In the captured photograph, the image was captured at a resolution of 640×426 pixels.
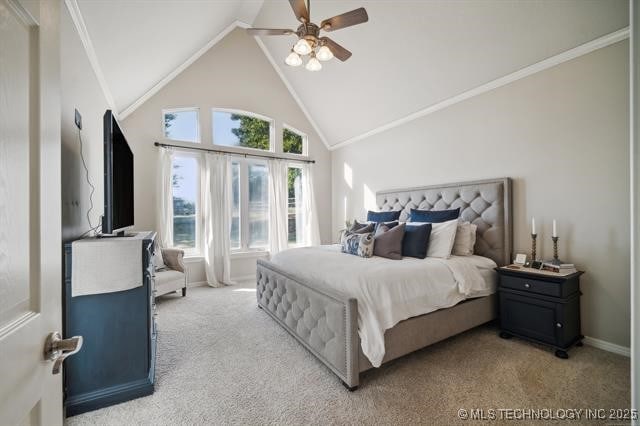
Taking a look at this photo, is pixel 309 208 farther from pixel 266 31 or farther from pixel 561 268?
pixel 561 268

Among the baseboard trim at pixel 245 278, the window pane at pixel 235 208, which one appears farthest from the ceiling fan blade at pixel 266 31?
the baseboard trim at pixel 245 278

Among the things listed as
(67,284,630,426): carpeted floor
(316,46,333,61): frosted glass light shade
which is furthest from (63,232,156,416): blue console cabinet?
(316,46,333,61): frosted glass light shade

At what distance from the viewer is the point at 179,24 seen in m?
3.19

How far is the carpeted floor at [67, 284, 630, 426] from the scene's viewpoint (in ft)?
5.55

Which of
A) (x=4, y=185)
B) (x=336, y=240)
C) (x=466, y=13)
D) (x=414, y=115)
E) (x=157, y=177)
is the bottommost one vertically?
(x=336, y=240)

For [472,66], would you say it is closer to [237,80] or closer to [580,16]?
[580,16]

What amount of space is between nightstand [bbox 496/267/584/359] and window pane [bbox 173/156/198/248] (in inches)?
175

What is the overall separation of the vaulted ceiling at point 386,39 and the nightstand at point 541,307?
2184 millimetres

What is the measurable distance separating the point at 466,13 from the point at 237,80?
3699 mm

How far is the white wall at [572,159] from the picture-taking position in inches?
92.6

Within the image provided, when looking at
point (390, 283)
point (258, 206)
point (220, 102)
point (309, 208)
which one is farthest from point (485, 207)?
point (220, 102)

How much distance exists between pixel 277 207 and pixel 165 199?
6.21 feet

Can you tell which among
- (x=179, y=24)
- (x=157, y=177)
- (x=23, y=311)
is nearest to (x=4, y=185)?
(x=23, y=311)

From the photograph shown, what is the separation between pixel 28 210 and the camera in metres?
0.62
